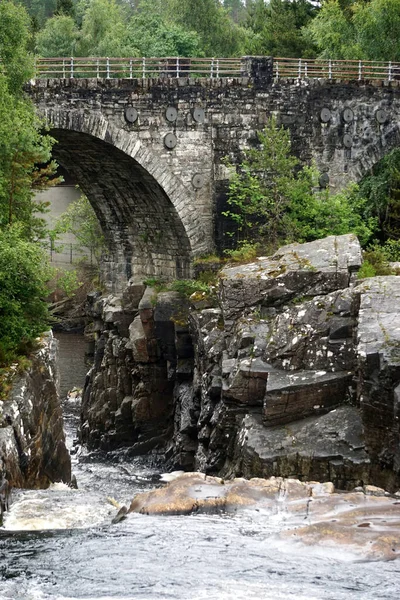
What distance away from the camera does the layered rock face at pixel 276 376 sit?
25.1 meters

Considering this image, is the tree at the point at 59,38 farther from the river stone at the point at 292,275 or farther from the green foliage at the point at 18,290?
the green foliage at the point at 18,290

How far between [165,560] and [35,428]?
792cm

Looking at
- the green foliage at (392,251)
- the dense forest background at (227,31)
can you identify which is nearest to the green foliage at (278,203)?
the green foliage at (392,251)

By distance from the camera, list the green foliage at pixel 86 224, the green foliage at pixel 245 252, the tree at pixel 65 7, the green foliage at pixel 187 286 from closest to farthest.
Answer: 1. the green foliage at pixel 245 252
2. the green foliage at pixel 187 286
3. the green foliage at pixel 86 224
4. the tree at pixel 65 7

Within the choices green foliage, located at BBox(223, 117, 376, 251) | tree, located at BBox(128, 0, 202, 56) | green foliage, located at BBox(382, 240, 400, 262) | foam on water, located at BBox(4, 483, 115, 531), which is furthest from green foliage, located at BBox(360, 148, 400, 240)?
foam on water, located at BBox(4, 483, 115, 531)

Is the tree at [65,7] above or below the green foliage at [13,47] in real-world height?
above

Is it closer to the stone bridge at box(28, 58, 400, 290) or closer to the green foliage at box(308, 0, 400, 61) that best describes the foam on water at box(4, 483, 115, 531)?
the stone bridge at box(28, 58, 400, 290)

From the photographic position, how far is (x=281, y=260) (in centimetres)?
3272

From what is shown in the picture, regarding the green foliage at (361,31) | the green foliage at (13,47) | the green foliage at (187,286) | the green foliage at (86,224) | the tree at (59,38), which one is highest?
the tree at (59,38)

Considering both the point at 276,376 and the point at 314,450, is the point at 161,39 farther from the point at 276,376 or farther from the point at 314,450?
the point at 314,450

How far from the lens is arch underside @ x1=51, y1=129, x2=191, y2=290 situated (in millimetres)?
40781

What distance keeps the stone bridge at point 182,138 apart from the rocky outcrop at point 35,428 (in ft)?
38.1

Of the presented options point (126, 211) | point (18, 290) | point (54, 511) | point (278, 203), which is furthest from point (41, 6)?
point (54, 511)

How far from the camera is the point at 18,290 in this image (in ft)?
88.1
